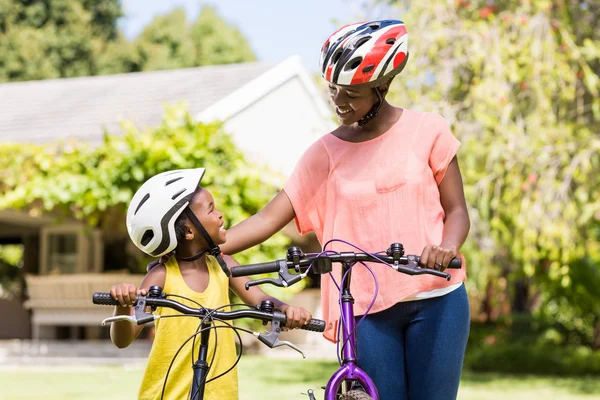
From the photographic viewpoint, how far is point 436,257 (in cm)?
304

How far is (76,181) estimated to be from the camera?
13305mm

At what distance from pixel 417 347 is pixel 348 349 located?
0.29 metres

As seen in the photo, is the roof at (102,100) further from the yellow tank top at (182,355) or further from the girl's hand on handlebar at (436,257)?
the girl's hand on handlebar at (436,257)

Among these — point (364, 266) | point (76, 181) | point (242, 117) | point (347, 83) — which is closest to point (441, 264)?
point (364, 266)

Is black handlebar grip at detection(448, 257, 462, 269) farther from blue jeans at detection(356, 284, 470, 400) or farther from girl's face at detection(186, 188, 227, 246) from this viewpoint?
girl's face at detection(186, 188, 227, 246)

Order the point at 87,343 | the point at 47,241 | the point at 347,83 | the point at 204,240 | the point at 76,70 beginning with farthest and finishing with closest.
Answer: the point at 76,70 → the point at 47,241 → the point at 87,343 → the point at 204,240 → the point at 347,83

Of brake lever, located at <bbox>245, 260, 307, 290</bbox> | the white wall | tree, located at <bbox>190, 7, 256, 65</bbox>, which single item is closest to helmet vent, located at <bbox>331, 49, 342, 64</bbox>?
brake lever, located at <bbox>245, 260, 307, 290</bbox>

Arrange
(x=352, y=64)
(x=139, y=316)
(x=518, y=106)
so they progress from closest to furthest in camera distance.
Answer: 1. (x=139, y=316)
2. (x=352, y=64)
3. (x=518, y=106)

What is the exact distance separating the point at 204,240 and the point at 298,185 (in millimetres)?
412

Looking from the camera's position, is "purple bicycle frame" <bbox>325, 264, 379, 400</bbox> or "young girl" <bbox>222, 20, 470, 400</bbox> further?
"young girl" <bbox>222, 20, 470, 400</bbox>

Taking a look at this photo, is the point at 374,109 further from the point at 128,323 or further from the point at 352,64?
the point at 128,323

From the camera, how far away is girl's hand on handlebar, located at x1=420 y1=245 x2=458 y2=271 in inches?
119

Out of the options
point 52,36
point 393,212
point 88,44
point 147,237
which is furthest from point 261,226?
point 88,44

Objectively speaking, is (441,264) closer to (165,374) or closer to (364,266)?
(364,266)
